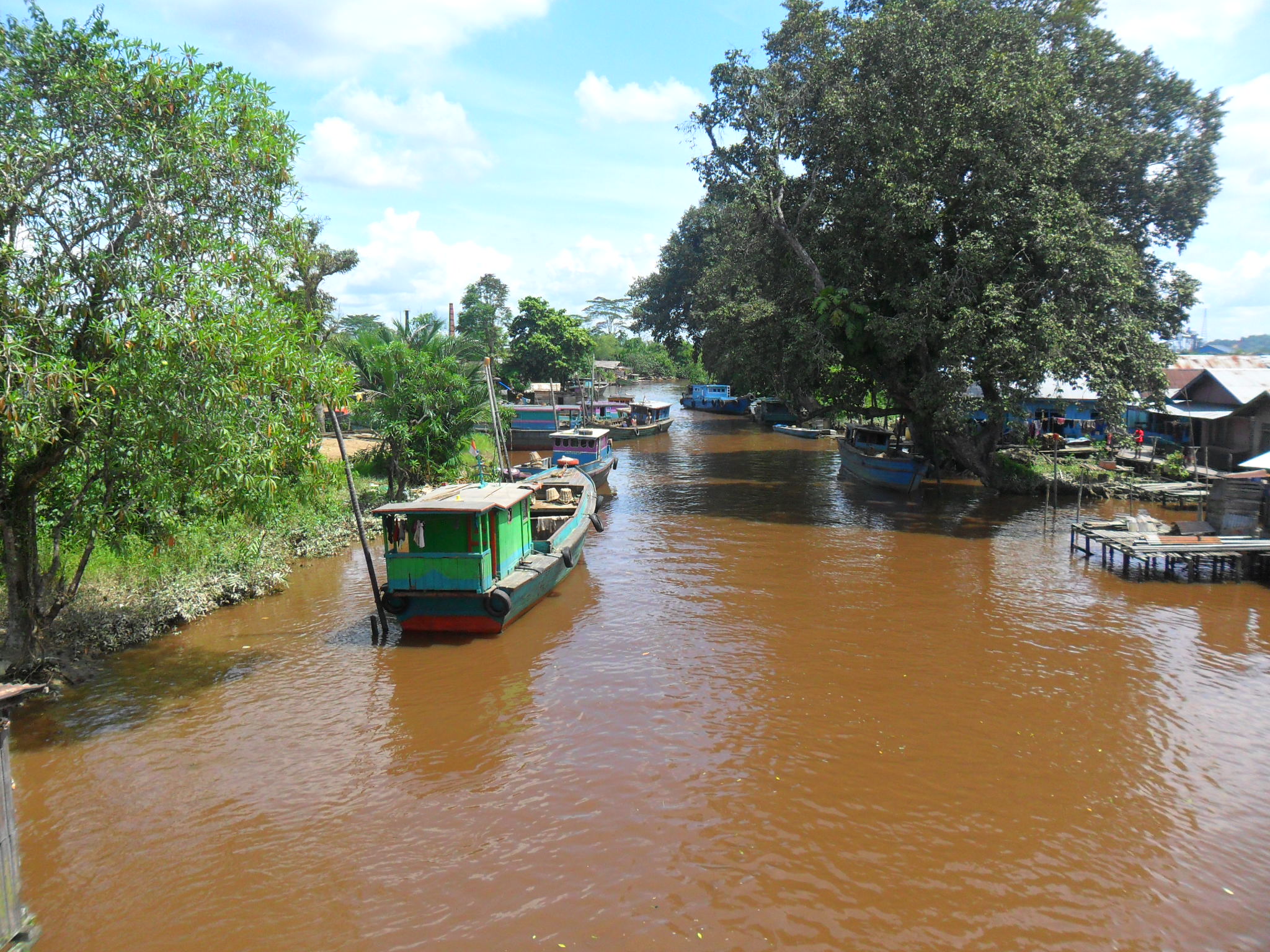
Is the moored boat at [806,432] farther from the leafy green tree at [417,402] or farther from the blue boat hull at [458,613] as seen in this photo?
the blue boat hull at [458,613]

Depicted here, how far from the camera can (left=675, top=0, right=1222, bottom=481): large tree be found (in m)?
20.3

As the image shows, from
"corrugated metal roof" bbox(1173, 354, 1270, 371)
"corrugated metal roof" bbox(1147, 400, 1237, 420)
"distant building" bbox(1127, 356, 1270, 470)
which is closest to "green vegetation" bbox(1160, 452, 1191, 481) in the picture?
"distant building" bbox(1127, 356, 1270, 470)

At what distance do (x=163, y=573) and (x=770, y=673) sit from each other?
10232 mm

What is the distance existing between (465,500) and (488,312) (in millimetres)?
53124

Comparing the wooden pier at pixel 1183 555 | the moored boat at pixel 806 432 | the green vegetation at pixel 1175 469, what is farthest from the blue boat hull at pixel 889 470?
the moored boat at pixel 806 432

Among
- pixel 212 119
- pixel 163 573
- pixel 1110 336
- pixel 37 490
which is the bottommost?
pixel 163 573

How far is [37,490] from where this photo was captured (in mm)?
9352

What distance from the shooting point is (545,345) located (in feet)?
168

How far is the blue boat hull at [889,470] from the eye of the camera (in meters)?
25.3

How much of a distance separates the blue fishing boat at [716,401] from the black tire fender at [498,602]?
158 ft

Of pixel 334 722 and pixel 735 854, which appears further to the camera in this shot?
pixel 334 722

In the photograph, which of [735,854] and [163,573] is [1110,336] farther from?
[163,573]

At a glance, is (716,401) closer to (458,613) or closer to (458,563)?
(458,613)

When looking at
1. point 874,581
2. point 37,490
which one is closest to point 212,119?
point 37,490
